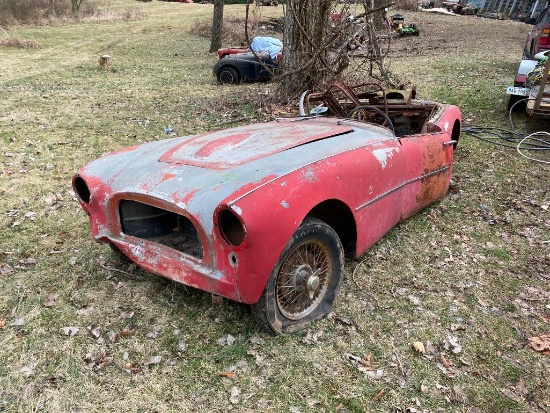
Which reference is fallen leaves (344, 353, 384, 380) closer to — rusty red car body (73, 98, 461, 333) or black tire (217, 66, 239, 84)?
rusty red car body (73, 98, 461, 333)

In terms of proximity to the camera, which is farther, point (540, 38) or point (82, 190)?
point (540, 38)

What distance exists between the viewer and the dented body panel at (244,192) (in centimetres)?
234

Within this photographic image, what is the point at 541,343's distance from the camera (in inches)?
112

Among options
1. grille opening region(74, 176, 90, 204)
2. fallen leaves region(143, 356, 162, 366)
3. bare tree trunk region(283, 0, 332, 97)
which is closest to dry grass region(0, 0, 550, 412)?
fallen leaves region(143, 356, 162, 366)

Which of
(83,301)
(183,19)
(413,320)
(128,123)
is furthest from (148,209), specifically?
(183,19)

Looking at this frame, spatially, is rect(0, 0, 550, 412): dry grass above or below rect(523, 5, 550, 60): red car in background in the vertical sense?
below

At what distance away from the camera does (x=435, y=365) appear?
265cm

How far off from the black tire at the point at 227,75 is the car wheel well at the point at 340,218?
857 cm

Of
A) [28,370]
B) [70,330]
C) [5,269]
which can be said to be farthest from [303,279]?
[5,269]

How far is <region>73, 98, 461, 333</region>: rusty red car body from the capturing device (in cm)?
235

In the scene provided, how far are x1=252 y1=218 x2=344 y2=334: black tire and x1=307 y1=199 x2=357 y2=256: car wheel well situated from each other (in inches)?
7.1

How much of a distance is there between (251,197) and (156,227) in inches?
41.7

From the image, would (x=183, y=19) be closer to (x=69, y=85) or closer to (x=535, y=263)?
(x=69, y=85)

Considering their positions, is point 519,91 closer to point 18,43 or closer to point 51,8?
A: point 18,43
